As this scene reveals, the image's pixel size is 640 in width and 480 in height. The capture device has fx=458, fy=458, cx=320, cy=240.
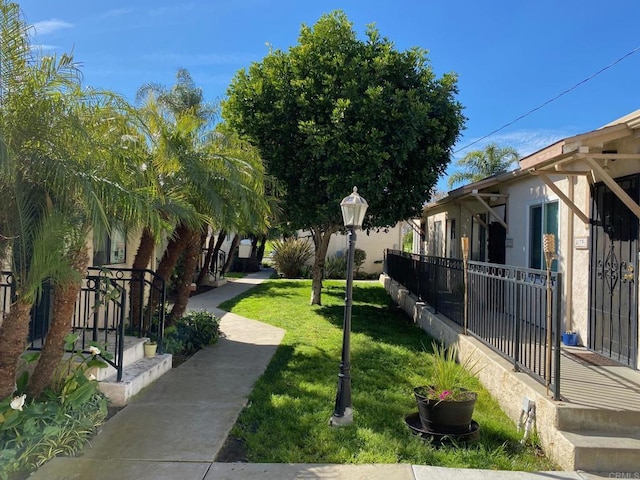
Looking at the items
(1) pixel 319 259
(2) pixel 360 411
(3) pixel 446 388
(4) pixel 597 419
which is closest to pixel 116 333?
(2) pixel 360 411

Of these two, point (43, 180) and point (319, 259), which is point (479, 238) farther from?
point (43, 180)

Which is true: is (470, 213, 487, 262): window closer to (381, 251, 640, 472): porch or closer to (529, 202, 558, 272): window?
(529, 202, 558, 272): window

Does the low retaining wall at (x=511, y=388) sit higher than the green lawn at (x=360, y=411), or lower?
higher

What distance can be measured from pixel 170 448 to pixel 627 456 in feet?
12.7

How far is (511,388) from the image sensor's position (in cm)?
493

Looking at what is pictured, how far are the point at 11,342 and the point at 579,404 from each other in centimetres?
507

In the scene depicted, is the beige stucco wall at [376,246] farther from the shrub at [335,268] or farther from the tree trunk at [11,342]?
the tree trunk at [11,342]

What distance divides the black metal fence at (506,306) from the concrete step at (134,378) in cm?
442

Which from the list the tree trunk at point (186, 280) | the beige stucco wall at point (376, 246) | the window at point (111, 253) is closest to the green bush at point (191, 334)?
the tree trunk at point (186, 280)

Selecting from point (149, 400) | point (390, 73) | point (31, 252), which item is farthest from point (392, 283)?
point (31, 252)

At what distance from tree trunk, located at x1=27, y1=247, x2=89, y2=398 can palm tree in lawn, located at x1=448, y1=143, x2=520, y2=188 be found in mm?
25765

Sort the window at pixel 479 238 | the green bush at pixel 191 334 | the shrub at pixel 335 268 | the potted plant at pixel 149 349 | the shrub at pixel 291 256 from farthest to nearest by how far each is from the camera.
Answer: the shrub at pixel 335 268
the shrub at pixel 291 256
the window at pixel 479 238
the green bush at pixel 191 334
the potted plant at pixel 149 349

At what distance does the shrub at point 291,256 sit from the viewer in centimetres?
2375

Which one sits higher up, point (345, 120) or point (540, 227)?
point (345, 120)
